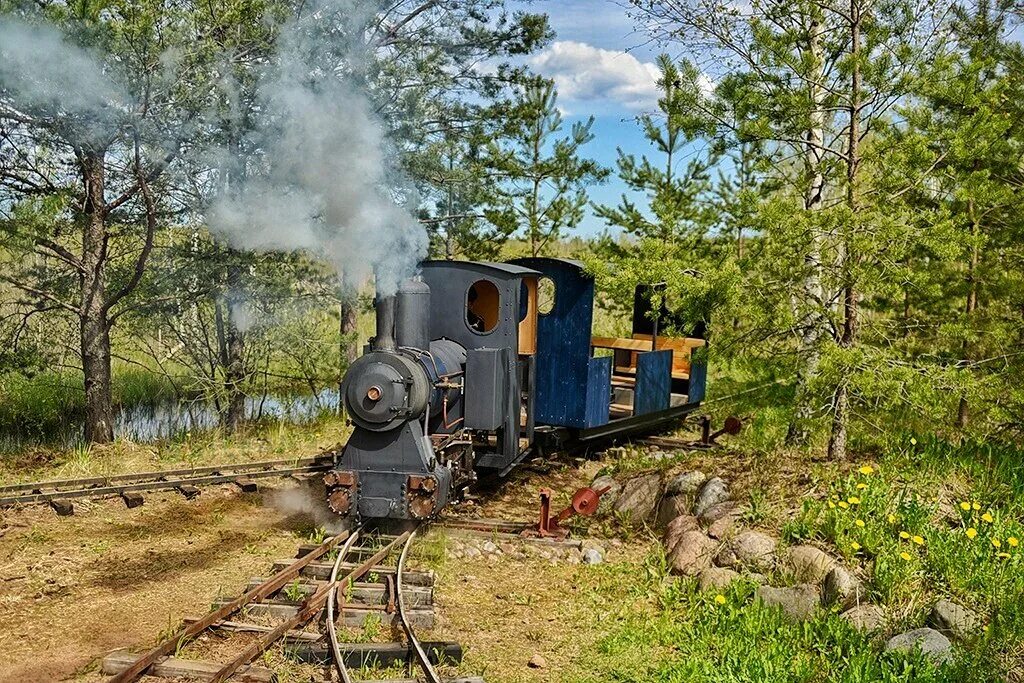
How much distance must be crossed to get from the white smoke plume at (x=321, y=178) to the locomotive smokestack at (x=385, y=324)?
0.41ft

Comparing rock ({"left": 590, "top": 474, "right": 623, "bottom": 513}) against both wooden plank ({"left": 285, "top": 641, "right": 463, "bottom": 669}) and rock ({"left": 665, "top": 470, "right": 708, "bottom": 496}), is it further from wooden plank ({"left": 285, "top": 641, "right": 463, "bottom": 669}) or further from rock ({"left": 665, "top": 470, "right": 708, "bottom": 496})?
wooden plank ({"left": 285, "top": 641, "right": 463, "bottom": 669})

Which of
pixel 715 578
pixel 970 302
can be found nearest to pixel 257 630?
pixel 715 578

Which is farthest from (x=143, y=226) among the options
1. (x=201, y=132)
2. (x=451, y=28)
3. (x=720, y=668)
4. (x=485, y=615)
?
(x=720, y=668)

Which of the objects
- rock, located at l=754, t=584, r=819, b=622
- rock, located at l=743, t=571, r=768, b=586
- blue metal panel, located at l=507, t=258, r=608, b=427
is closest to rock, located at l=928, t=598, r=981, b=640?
rock, located at l=754, t=584, r=819, b=622

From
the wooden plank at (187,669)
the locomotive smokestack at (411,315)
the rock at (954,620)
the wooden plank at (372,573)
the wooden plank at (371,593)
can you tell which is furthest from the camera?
the locomotive smokestack at (411,315)

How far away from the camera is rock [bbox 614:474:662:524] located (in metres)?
8.40

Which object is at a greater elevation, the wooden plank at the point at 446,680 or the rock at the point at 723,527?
the rock at the point at 723,527

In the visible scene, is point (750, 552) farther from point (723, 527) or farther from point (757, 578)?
point (723, 527)

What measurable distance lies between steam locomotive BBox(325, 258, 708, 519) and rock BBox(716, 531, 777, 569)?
7.38 ft

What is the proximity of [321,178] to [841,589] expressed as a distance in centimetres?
573

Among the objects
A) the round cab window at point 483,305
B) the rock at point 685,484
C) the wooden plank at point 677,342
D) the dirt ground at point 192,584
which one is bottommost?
the dirt ground at point 192,584

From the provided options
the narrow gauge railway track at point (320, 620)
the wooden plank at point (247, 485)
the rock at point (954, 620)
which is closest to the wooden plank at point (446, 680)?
the narrow gauge railway track at point (320, 620)

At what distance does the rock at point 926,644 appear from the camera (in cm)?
513

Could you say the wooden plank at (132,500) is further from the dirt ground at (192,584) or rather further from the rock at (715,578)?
the rock at (715,578)
